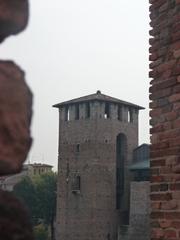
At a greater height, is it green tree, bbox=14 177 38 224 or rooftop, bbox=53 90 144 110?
rooftop, bbox=53 90 144 110

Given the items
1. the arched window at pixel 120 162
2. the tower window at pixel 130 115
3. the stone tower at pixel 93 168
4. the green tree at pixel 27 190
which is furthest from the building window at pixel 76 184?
the tower window at pixel 130 115

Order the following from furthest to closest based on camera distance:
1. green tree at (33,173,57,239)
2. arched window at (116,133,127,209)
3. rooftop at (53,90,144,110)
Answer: green tree at (33,173,57,239)
arched window at (116,133,127,209)
rooftop at (53,90,144,110)

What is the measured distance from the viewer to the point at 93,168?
2805cm

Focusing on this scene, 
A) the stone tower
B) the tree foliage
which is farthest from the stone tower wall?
Result: the tree foliage

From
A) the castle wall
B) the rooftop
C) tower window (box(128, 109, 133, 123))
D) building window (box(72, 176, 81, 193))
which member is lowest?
the castle wall

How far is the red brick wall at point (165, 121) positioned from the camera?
3385 millimetres

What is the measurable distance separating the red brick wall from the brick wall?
8.97 feet

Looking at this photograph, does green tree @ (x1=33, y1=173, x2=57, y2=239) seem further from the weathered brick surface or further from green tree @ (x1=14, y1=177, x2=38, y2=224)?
the weathered brick surface

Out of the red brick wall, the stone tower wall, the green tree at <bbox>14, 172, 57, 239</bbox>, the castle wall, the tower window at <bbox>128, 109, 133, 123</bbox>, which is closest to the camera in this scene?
the red brick wall

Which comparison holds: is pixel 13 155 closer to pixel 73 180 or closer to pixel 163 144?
pixel 163 144

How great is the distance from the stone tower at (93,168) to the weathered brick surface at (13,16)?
27.2 meters

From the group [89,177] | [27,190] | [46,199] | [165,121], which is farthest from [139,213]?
[165,121]

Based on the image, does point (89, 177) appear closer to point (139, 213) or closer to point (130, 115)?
point (139, 213)

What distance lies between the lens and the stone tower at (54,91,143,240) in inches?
1089
